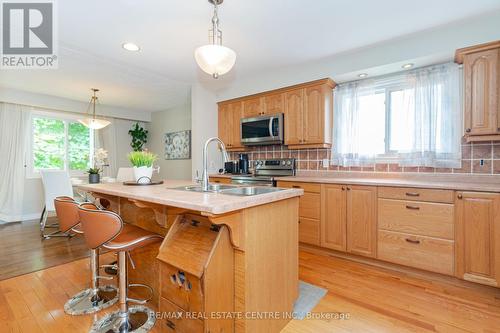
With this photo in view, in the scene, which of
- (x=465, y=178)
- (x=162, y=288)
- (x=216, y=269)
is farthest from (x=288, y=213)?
(x=465, y=178)

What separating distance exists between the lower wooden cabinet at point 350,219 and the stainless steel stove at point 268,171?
85cm

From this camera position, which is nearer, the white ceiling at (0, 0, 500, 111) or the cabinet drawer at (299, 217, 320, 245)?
the white ceiling at (0, 0, 500, 111)

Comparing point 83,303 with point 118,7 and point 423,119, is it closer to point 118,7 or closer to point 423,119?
point 118,7

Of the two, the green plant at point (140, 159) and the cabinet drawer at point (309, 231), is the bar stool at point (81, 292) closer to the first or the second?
the green plant at point (140, 159)

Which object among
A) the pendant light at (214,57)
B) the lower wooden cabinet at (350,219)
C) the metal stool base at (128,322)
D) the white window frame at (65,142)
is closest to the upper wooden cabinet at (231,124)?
the lower wooden cabinet at (350,219)

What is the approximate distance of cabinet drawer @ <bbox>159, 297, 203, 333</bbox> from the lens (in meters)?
1.25

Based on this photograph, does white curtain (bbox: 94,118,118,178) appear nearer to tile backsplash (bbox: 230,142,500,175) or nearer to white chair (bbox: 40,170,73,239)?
white chair (bbox: 40,170,73,239)

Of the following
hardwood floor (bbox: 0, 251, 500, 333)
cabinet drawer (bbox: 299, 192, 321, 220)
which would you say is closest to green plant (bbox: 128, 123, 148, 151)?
hardwood floor (bbox: 0, 251, 500, 333)

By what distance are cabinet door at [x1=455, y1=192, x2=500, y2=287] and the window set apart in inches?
256

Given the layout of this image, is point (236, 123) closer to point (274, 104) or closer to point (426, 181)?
point (274, 104)

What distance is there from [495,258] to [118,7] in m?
3.80

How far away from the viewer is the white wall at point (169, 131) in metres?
5.55

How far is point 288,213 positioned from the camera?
1.63m

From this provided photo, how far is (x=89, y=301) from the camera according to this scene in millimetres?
1869
